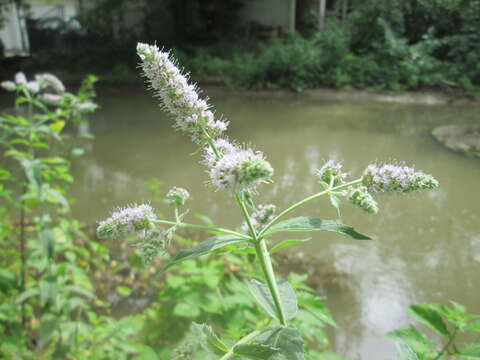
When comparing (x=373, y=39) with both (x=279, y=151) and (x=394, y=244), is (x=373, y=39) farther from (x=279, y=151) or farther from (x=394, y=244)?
(x=394, y=244)

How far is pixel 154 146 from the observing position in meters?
5.54

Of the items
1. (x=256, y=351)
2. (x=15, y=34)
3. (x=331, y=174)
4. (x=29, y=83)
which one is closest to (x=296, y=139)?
(x=29, y=83)

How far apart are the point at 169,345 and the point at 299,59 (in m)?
8.45

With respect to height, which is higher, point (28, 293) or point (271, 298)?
point (271, 298)

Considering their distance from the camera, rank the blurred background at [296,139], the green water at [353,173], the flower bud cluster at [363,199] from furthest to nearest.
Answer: the green water at [353,173]
the blurred background at [296,139]
the flower bud cluster at [363,199]

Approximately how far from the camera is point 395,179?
2.54 feet

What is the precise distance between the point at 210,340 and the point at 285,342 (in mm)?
142

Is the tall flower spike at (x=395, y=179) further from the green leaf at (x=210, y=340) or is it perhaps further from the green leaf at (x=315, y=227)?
the green leaf at (x=210, y=340)

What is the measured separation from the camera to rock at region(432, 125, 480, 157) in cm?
387

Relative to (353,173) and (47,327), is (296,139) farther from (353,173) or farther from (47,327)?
(47,327)

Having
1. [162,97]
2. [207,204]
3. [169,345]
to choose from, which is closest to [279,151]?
[207,204]

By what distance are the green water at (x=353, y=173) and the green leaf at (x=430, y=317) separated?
57cm

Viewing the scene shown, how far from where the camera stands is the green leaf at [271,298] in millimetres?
686

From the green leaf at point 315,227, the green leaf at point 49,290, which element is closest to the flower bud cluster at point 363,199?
the green leaf at point 315,227
